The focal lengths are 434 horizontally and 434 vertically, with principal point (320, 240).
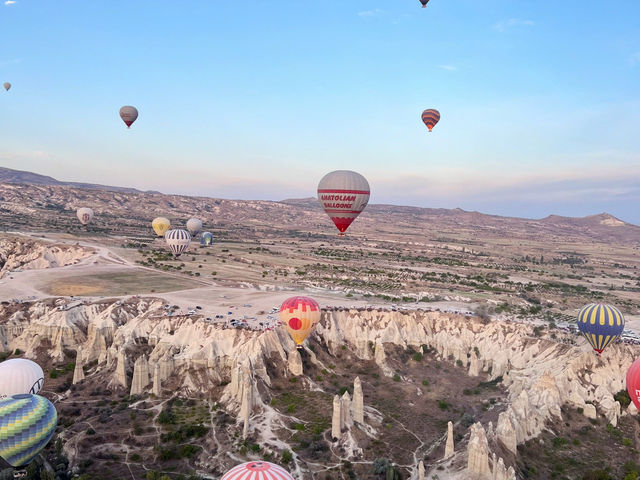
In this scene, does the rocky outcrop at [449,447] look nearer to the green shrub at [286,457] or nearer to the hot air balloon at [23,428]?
the green shrub at [286,457]

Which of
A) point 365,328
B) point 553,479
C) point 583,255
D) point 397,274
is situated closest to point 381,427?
point 553,479

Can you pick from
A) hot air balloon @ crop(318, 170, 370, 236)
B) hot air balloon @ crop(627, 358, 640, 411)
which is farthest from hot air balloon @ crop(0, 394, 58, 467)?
hot air balloon @ crop(627, 358, 640, 411)

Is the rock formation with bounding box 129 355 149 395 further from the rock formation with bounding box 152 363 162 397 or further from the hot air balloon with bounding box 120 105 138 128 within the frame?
the hot air balloon with bounding box 120 105 138 128

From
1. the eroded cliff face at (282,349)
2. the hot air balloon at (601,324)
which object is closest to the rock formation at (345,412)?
the eroded cliff face at (282,349)

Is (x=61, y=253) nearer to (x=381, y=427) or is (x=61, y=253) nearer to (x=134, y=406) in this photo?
(x=134, y=406)

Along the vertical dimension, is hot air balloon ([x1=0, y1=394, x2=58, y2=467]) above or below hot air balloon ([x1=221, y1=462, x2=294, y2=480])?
below

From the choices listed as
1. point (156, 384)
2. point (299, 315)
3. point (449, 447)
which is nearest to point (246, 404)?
point (299, 315)

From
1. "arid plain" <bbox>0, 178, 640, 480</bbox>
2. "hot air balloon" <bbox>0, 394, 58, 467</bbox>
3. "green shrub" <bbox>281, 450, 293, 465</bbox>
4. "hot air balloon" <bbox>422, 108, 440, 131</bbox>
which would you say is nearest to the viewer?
"hot air balloon" <bbox>0, 394, 58, 467</bbox>
